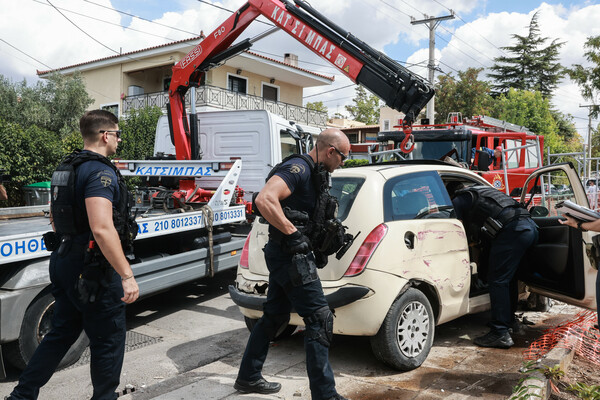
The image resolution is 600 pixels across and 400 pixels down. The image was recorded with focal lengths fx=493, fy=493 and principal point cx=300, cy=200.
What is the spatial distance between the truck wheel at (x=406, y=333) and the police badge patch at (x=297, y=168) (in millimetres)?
1356

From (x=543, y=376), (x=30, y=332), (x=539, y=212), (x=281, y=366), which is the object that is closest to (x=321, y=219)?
(x=281, y=366)

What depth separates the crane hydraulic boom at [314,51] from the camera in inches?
282

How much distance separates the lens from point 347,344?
4.49 m

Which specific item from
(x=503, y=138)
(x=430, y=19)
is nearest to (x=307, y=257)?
(x=503, y=138)

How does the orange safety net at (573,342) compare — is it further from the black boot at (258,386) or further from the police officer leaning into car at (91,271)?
the police officer leaning into car at (91,271)

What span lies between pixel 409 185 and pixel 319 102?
4328 cm

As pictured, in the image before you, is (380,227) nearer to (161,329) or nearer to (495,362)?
(495,362)

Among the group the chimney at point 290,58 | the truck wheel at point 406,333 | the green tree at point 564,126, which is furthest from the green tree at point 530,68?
the truck wheel at point 406,333

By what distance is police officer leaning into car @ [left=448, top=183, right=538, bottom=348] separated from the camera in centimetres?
445

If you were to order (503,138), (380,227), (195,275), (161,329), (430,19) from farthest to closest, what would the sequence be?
(430,19)
(503,138)
(195,275)
(161,329)
(380,227)

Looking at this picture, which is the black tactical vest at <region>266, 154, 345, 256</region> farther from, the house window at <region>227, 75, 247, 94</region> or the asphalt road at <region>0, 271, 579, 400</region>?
the house window at <region>227, 75, 247, 94</region>

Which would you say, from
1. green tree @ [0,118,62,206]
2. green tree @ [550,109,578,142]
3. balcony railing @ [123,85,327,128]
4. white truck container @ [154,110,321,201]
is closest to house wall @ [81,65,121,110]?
balcony railing @ [123,85,327,128]

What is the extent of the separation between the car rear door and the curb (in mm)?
584

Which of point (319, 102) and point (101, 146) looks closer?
point (101, 146)
